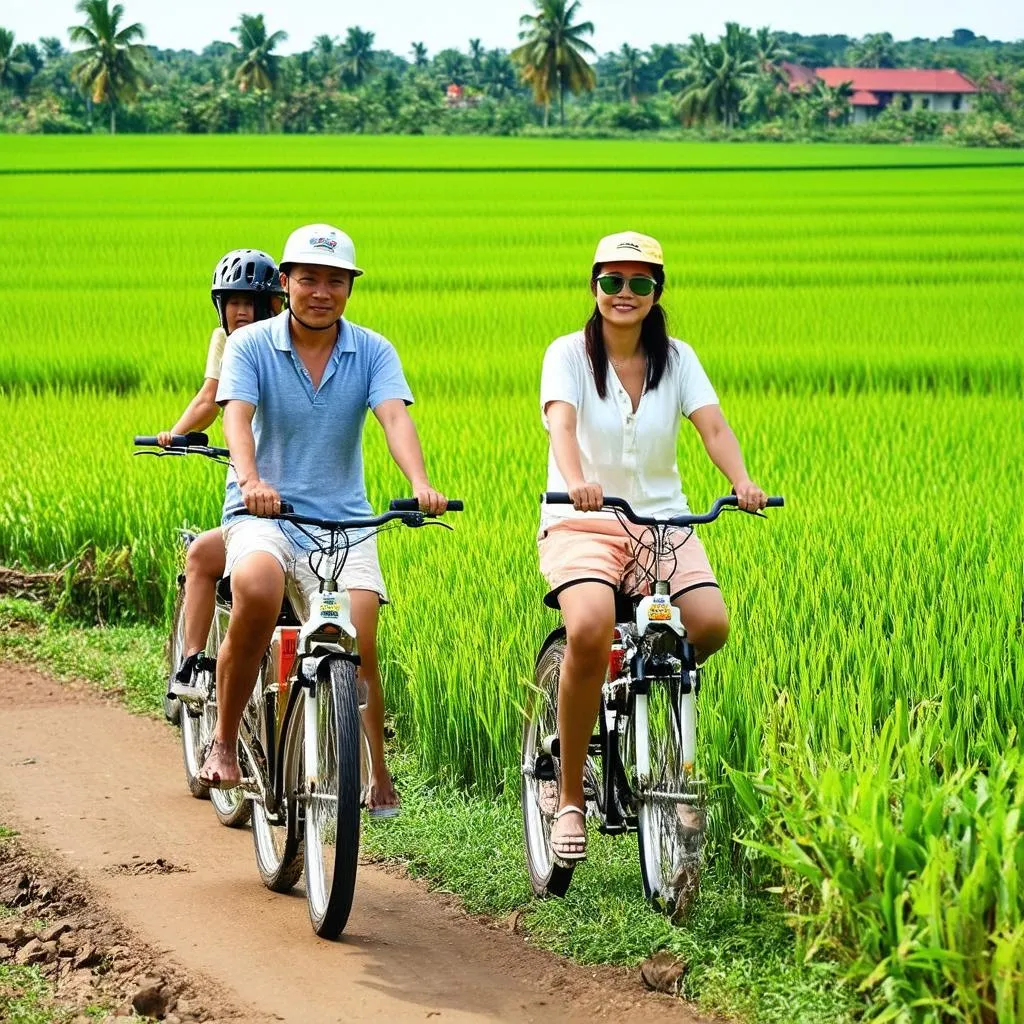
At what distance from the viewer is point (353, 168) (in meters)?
46.1

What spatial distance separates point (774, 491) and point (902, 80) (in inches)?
4371

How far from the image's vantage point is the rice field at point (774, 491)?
338 cm

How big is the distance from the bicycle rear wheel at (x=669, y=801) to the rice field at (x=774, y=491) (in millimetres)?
113

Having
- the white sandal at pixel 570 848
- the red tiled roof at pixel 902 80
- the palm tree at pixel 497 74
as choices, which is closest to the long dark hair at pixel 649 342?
the white sandal at pixel 570 848

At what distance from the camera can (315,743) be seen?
13.0 ft

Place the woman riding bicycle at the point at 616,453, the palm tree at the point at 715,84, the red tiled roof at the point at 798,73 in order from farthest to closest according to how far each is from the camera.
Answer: the red tiled roof at the point at 798,73, the palm tree at the point at 715,84, the woman riding bicycle at the point at 616,453

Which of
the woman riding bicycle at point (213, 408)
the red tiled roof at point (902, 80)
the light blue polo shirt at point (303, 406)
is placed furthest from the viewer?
the red tiled roof at point (902, 80)

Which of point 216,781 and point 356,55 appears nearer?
point 216,781

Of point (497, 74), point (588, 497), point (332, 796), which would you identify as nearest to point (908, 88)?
point (497, 74)

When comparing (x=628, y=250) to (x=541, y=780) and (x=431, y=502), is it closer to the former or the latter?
(x=431, y=502)

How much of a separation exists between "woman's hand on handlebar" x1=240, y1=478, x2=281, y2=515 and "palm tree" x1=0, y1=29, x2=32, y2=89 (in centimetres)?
10154

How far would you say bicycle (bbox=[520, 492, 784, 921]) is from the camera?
3.81 m

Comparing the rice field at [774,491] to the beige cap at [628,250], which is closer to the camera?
the rice field at [774,491]

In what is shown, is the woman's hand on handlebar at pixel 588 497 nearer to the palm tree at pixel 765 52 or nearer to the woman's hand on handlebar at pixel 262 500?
the woman's hand on handlebar at pixel 262 500
